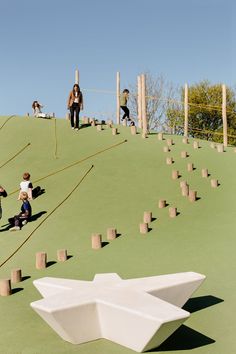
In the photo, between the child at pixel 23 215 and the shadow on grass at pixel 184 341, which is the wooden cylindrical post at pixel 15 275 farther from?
the child at pixel 23 215

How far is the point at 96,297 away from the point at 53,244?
5.02 meters

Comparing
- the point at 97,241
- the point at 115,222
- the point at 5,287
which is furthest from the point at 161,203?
the point at 5,287

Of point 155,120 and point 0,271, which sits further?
point 155,120

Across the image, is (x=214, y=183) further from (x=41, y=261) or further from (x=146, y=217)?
(x=41, y=261)

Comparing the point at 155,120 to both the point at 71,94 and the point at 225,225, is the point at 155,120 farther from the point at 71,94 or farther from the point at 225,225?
the point at 225,225

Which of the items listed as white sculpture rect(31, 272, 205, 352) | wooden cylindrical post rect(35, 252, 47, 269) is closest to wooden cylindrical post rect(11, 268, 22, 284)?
wooden cylindrical post rect(35, 252, 47, 269)

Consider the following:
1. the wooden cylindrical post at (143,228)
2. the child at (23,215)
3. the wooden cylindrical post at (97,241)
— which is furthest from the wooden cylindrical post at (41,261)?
the child at (23,215)

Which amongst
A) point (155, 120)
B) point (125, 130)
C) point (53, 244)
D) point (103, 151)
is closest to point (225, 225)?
point (53, 244)

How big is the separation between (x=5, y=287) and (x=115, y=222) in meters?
4.19

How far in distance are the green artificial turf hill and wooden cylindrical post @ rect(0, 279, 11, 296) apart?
0.38 ft

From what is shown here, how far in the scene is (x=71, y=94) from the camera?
17.8m

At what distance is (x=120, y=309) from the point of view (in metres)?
5.36

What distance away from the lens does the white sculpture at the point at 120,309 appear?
5.18m

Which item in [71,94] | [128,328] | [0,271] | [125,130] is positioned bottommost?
[0,271]
